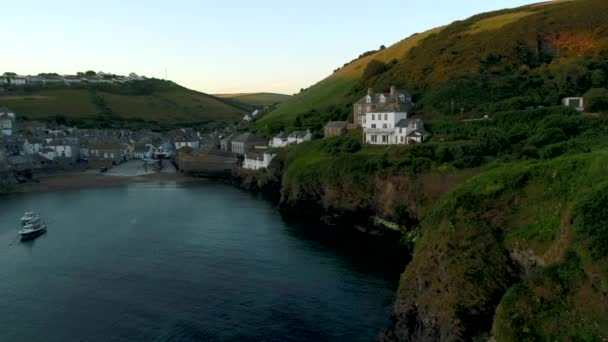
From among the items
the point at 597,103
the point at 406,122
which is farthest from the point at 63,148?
the point at 597,103

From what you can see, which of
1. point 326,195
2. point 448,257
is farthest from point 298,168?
point 448,257

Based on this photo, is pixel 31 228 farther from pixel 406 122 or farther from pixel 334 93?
pixel 334 93

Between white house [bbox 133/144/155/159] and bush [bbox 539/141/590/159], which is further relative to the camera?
white house [bbox 133/144/155/159]

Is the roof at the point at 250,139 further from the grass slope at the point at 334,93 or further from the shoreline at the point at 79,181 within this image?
the shoreline at the point at 79,181

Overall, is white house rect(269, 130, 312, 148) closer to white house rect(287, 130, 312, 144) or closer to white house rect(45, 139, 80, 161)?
white house rect(287, 130, 312, 144)

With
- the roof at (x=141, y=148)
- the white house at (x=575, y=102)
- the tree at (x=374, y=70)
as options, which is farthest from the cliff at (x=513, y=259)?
the roof at (x=141, y=148)

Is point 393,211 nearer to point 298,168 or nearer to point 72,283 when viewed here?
point 298,168

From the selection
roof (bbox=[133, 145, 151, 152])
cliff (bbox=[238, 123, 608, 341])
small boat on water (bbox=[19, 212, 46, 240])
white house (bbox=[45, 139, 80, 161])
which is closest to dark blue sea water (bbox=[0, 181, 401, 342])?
small boat on water (bbox=[19, 212, 46, 240])
